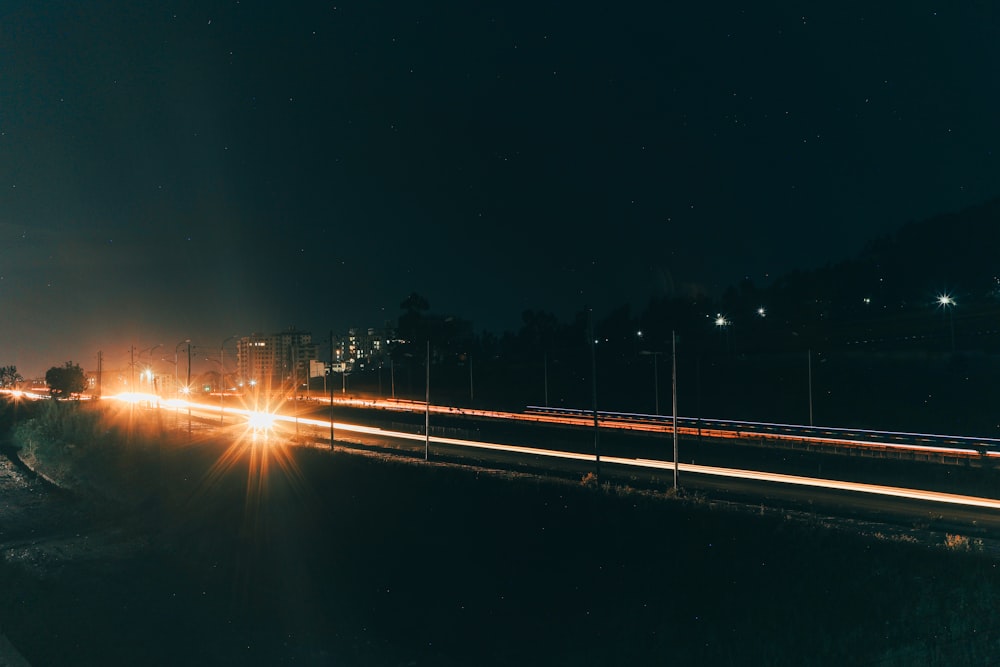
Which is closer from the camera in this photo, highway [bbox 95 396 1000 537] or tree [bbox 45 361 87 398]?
highway [bbox 95 396 1000 537]

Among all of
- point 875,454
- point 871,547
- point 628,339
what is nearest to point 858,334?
point 628,339

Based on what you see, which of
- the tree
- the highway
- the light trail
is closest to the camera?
the highway

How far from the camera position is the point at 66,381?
443 feet

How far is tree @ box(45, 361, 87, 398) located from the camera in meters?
134

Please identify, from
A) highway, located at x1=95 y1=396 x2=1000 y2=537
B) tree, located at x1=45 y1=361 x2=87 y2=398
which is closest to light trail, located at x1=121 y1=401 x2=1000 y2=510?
highway, located at x1=95 y1=396 x2=1000 y2=537

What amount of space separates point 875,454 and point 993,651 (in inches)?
1104

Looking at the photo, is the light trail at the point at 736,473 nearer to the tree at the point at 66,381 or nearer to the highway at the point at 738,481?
the highway at the point at 738,481

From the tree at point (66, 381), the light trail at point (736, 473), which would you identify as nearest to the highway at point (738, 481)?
the light trail at point (736, 473)

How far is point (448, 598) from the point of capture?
96.4ft

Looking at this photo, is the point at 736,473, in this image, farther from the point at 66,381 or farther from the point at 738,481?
the point at 66,381

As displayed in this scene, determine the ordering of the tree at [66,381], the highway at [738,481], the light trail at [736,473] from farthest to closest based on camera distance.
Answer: the tree at [66,381] < the light trail at [736,473] < the highway at [738,481]

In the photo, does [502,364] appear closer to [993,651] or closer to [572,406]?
[572,406]

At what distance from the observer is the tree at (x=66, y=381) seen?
134250mm

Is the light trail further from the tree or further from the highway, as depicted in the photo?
the tree
